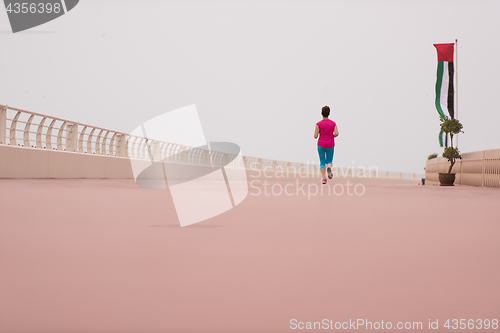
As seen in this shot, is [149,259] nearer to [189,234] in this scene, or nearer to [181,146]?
[189,234]

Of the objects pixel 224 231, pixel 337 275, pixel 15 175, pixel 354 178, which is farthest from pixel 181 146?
pixel 354 178

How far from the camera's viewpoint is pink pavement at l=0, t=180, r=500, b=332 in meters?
1.43

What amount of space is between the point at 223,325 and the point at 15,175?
1106 cm

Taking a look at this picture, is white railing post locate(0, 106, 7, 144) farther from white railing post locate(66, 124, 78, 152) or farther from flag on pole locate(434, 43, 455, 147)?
flag on pole locate(434, 43, 455, 147)

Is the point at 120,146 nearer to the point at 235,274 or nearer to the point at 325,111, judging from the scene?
the point at 325,111

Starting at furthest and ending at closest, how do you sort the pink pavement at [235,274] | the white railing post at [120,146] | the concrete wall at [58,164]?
1. the white railing post at [120,146]
2. the concrete wall at [58,164]
3. the pink pavement at [235,274]

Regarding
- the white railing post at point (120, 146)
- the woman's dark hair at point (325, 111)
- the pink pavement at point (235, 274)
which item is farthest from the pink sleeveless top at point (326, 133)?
the white railing post at point (120, 146)

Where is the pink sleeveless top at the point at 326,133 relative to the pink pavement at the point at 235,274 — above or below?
below

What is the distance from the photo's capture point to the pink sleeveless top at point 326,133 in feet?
33.5

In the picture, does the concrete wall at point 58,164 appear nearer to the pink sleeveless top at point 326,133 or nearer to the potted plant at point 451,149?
the pink sleeveless top at point 326,133

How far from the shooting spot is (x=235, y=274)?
196 centimetres

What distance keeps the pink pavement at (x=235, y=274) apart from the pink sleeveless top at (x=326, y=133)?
658 centimetres

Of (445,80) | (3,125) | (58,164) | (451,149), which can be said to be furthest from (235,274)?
(445,80)

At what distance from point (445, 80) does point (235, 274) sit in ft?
60.6
